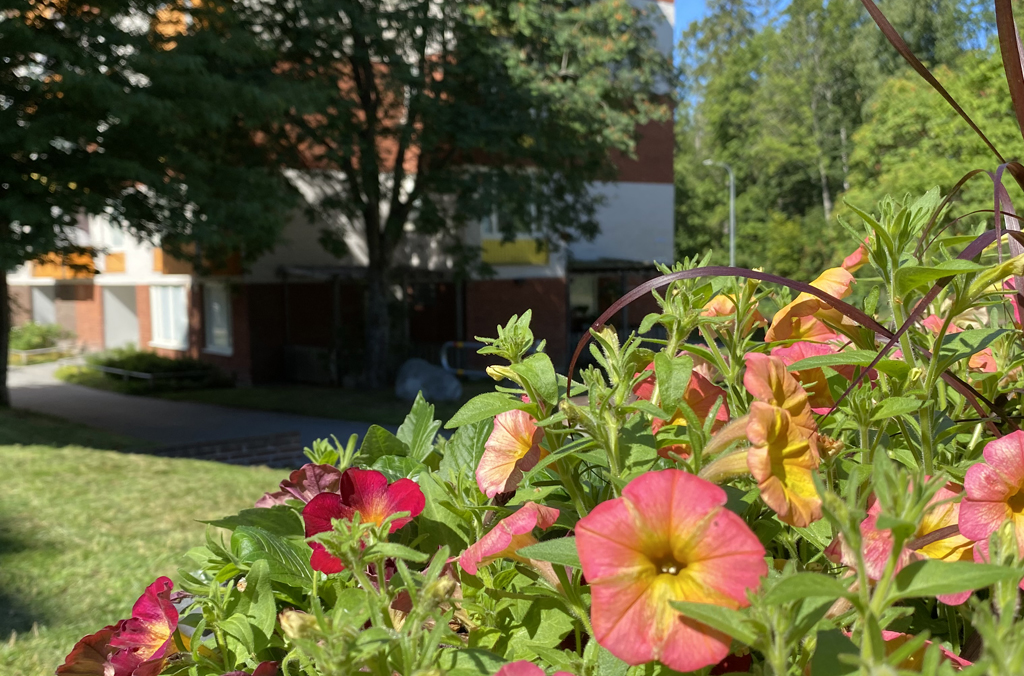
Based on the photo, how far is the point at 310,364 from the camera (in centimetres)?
1680

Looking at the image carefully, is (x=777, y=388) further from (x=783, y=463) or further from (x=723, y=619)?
(x=723, y=619)

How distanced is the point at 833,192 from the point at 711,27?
35.9 feet

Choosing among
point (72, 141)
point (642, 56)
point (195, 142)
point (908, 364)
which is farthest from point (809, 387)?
point (642, 56)

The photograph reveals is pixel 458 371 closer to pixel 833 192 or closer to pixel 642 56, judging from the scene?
pixel 642 56

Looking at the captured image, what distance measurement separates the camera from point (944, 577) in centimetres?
44

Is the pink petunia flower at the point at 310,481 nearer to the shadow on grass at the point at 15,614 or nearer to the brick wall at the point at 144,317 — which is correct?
the shadow on grass at the point at 15,614

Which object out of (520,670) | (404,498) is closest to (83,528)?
(404,498)

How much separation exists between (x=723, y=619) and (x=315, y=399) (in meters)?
14.8

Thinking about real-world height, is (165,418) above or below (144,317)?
below

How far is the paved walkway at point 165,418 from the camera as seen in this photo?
1186cm

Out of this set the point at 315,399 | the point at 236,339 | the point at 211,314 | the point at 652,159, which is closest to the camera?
the point at 315,399

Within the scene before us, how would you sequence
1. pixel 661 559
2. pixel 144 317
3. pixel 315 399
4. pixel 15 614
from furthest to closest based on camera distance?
pixel 144 317 → pixel 315 399 → pixel 15 614 → pixel 661 559

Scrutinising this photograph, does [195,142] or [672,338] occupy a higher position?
[195,142]

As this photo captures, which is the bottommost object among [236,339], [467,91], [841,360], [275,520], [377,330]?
[236,339]
